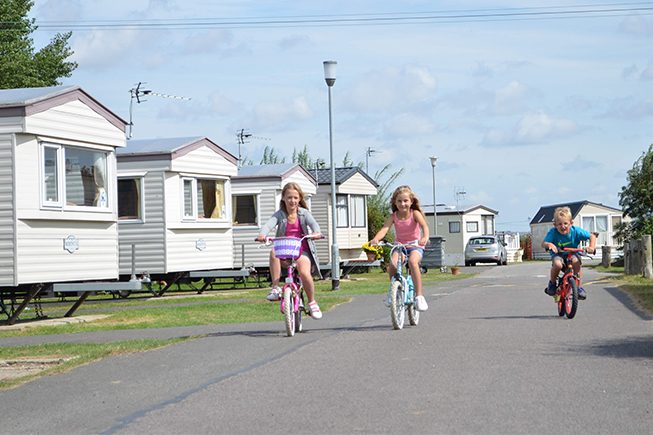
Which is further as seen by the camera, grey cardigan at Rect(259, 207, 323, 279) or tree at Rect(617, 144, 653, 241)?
tree at Rect(617, 144, 653, 241)

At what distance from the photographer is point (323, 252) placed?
106 ft

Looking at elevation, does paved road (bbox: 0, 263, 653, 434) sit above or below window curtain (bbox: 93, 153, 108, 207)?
below

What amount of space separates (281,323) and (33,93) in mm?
6327

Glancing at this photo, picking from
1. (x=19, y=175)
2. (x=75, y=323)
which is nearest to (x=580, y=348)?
(x=75, y=323)

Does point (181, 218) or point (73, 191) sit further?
point (181, 218)

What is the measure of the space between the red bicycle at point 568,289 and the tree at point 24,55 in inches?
1024

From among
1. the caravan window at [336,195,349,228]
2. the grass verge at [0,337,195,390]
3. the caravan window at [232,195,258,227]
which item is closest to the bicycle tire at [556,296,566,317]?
the grass verge at [0,337,195,390]

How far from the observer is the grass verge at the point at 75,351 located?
823 centimetres

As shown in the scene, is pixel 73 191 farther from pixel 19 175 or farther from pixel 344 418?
pixel 344 418

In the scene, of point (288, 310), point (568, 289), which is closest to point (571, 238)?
point (568, 289)

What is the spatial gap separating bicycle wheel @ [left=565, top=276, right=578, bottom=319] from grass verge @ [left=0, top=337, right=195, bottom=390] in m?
4.86

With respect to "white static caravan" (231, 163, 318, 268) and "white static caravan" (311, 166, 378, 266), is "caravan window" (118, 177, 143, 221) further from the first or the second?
"white static caravan" (311, 166, 378, 266)

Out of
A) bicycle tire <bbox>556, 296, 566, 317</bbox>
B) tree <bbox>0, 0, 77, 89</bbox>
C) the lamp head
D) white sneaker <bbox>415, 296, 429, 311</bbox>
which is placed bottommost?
bicycle tire <bbox>556, 296, 566, 317</bbox>

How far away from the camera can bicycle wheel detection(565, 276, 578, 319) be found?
10.9 meters
